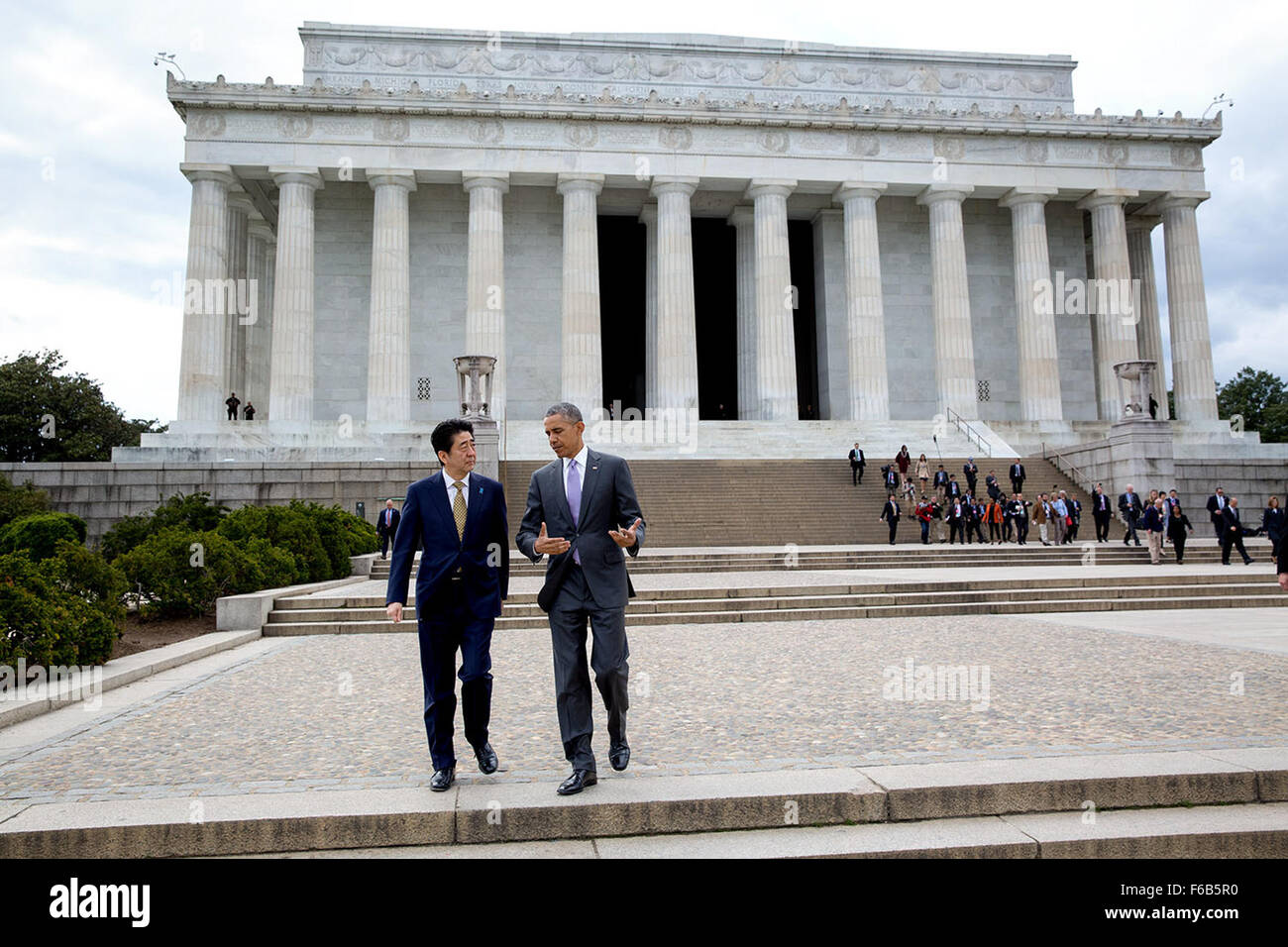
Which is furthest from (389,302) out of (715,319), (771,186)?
(715,319)

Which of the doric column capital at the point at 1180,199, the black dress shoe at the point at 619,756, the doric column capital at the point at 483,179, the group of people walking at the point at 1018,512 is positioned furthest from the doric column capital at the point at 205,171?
the doric column capital at the point at 1180,199

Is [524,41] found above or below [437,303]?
above

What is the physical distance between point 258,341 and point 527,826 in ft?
142

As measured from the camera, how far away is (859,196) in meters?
40.8

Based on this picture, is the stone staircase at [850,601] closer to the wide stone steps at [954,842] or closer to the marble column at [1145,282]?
the wide stone steps at [954,842]

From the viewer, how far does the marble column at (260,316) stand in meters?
43.0

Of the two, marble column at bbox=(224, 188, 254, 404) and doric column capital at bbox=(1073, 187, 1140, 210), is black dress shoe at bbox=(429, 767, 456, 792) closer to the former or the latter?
marble column at bbox=(224, 188, 254, 404)

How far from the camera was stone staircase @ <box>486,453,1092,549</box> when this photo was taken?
26.6 meters

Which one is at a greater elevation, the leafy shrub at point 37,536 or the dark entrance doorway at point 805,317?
the dark entrance doorway at point 805,317

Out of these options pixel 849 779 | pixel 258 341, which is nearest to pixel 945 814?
pixel 849 779

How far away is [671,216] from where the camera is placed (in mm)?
39531

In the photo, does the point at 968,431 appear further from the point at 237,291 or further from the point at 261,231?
the point at 261,231

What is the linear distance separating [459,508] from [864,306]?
37.2m
